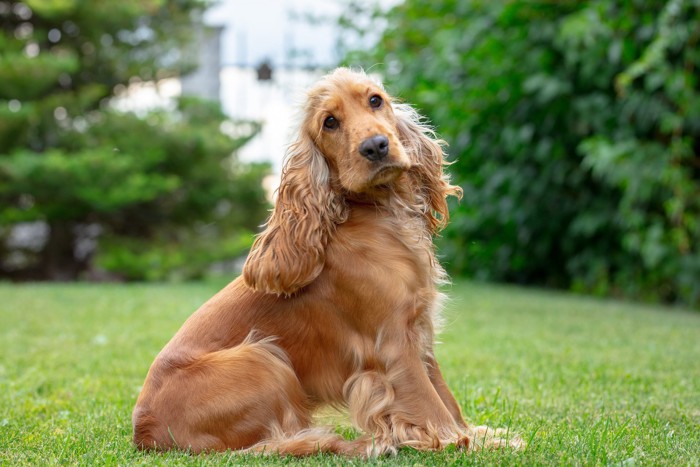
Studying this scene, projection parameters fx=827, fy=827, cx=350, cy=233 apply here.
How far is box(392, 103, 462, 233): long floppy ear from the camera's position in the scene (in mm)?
3344

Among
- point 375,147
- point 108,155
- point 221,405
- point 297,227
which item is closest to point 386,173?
point 375,147

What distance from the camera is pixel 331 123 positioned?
3148 mm

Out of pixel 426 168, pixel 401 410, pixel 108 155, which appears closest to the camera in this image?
pixel 401 410

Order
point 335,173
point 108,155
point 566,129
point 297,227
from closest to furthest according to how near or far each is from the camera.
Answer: point 297,227 → point 335,173 → point 566,129 → point 108,155

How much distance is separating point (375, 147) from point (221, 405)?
42.2 inches

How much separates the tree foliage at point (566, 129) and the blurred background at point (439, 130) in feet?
0.08

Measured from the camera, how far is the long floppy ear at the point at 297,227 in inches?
Answer: 118

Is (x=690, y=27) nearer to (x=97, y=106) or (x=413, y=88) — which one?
(x=413, y=88)

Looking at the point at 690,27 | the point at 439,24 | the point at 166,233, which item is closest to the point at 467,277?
the point at 439,24

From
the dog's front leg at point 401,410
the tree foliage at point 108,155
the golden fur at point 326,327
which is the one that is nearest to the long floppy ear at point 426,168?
the golden fur at point 326,327

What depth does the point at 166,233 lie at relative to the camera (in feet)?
40.8

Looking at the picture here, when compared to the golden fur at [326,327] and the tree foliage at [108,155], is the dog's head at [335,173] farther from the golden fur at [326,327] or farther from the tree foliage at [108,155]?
the tree foliage at [108,155]

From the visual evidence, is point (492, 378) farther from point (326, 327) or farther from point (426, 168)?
point (326, 327)

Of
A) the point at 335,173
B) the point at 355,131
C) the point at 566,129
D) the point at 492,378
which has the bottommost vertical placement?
the point at 492,378
